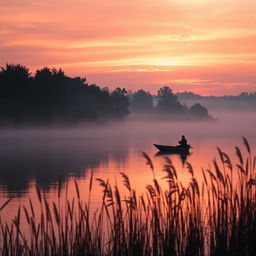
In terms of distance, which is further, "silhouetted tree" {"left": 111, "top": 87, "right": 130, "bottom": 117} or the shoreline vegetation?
"silhouetted tree" {"left": 111, "top": 87, "right": 130, "bottom": 117}

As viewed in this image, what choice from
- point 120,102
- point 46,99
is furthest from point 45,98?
point 120,102

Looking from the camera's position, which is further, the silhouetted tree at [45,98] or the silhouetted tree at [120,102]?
the silhouetted tree at [120,102]

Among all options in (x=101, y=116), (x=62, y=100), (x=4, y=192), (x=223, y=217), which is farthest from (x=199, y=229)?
(x=101, y=116)

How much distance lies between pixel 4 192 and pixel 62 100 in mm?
88076

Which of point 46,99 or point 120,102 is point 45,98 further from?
point 120,102

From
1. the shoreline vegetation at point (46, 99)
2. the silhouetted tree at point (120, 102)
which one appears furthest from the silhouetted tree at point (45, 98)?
the silhouetted tree at point (120, 102)

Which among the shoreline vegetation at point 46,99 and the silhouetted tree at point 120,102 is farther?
the silhouetted tree at point 120,102

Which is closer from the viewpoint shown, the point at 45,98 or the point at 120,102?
the point at 45,98

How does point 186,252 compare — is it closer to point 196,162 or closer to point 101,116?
point 196,162

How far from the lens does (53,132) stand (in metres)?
125

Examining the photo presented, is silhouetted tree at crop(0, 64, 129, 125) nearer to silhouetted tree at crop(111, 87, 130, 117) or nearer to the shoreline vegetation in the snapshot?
the shoreline vegetation

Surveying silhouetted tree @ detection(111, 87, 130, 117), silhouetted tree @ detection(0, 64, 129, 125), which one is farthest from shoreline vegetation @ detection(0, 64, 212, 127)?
silhouetted tree @ detection(111, 87, 130, 117)

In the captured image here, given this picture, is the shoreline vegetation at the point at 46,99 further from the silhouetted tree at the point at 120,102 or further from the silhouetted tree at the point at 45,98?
the silhouetted tree at the point at 120,102

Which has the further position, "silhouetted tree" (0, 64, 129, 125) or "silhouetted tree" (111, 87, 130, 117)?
"silhouetted tree" (111, 87, 130, 117)
